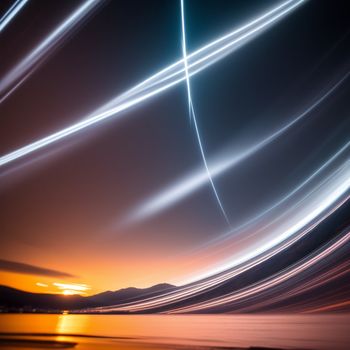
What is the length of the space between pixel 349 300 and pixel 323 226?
1798 millimetres

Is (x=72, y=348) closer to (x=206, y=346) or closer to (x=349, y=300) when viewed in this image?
(x=206, y=346)

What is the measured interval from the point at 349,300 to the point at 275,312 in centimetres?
398

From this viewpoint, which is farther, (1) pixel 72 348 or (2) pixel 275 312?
(2) pixel 275 312

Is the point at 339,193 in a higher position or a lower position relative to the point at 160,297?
higher

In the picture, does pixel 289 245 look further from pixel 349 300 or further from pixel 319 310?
pixel 319 310

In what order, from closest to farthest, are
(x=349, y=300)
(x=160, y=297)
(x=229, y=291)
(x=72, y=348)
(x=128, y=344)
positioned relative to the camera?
1. (x=72, y=348)
2. (x=128, y=344)
3. (x=349, y=300)
4. (x=229, y=291)
5. (x=160, y=297)

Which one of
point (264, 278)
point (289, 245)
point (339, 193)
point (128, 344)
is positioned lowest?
point (128, 344)

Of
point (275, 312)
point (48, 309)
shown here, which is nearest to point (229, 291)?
point (275, 312)

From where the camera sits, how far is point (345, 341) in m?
3.84

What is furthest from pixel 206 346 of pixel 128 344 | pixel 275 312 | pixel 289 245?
pixel 275 312

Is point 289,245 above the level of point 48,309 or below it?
above

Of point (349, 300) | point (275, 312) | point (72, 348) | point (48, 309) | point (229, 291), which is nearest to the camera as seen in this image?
point (72, 348)

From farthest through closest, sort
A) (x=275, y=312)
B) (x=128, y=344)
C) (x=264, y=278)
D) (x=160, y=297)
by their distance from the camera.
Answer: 1. (x=275, y=312)
2. (x=160, y=297)
3. (x=264, y=278)
4. (x=128, y=344)

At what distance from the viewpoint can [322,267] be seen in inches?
286
